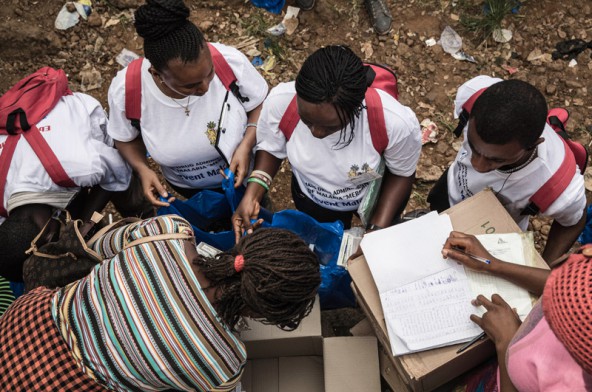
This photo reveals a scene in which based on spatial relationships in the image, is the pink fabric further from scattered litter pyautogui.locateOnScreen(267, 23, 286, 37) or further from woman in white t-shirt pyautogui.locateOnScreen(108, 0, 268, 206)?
scattered litter pyautogui.locateOnScreen(267, 23, 286, 37)

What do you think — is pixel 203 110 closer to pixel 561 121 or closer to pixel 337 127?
pixel 337 127

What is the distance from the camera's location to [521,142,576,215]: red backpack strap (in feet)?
6.43

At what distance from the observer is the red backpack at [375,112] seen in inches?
83.4

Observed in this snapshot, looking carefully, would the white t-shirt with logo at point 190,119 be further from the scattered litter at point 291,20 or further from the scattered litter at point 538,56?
the scattered litter at point 538,56

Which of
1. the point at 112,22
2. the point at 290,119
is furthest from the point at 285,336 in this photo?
the point at 112,22

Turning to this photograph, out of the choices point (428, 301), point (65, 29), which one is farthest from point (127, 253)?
point (65, 29)

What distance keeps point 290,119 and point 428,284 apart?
940mm

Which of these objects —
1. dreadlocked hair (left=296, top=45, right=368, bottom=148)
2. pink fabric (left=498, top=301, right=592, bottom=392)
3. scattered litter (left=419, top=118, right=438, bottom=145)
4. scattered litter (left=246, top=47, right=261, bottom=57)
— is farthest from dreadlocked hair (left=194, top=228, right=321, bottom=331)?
scattered litter (left=246, top=47, right=261, bottom=57)

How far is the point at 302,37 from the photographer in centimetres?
414

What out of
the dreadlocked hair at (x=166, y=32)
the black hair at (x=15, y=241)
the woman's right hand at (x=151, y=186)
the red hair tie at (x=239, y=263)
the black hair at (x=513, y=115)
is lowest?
the woman's right hand at (x=151, y=186)

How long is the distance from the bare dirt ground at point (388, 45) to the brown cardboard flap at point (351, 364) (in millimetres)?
1588

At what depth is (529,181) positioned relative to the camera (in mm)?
2000

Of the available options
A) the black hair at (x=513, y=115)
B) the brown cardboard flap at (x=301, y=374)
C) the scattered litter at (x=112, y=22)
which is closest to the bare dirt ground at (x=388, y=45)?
the scattered litter at (x=112, y=22)

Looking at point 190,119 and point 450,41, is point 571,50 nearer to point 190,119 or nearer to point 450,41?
point 450,41
